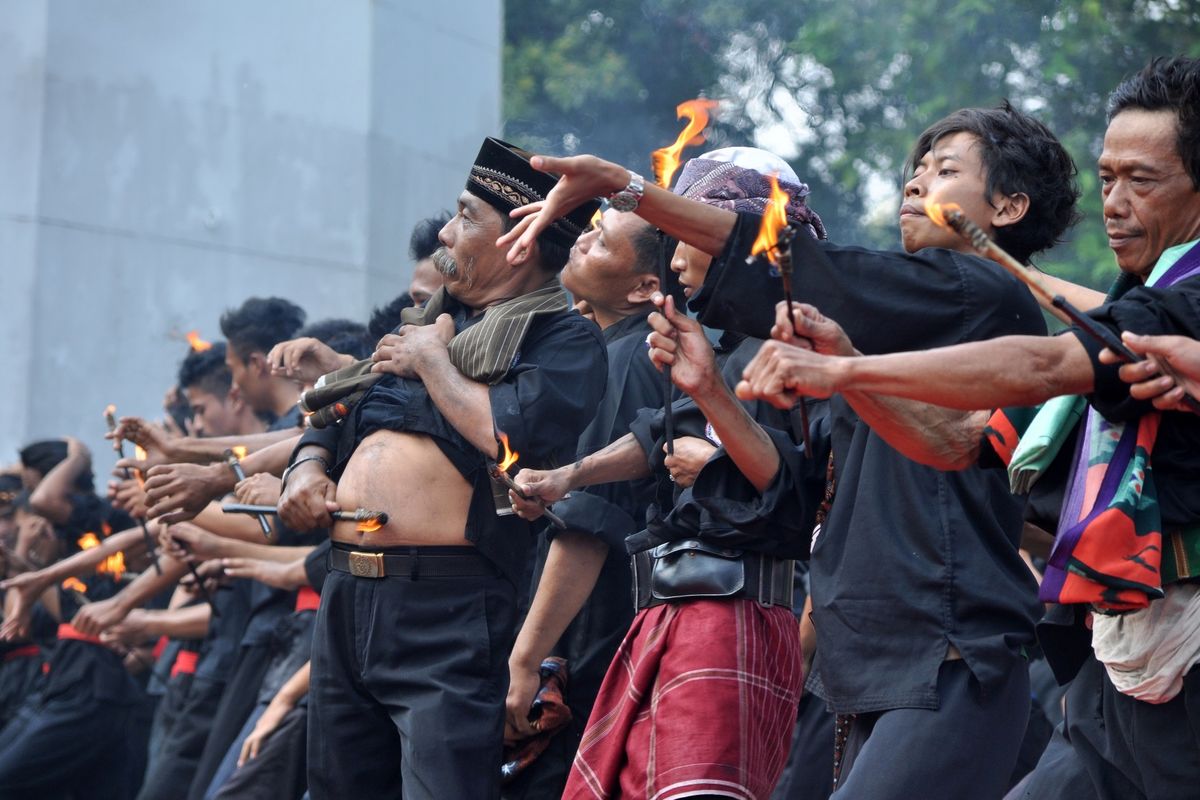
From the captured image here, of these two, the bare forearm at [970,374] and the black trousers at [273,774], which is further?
the black trousers at [273,774]

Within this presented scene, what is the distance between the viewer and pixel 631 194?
3.14 metres

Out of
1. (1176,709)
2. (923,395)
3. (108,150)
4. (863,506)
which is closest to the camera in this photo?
(923,395)

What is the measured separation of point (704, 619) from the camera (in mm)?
3904

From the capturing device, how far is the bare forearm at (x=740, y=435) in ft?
12.2

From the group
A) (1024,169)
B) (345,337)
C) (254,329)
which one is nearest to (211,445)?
(345,337)

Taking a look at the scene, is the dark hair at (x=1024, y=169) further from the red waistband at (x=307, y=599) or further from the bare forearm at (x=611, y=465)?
the red waistband at (x=307, y=599)

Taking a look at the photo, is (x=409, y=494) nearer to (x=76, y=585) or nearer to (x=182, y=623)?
(x=182, y=623)

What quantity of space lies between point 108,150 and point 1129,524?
929cm

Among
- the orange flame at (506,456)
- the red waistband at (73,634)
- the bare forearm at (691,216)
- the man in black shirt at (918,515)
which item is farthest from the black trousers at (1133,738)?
the red waistband at (73,634)

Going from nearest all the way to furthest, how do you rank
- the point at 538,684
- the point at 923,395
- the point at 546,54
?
the point at 923,395
the point at 538,684
the point at 546,54

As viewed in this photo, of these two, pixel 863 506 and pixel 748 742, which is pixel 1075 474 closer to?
pixel 863 506

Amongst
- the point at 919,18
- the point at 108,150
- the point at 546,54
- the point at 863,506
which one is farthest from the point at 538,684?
the point at 546,54

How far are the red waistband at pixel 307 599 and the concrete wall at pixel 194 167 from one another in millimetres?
4396

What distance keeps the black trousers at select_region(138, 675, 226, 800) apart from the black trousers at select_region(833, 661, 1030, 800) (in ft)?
15.6
